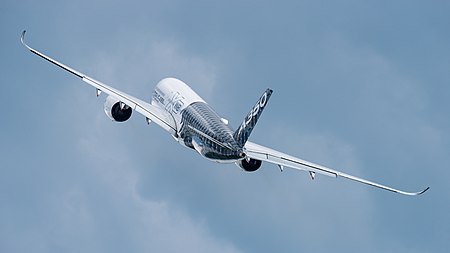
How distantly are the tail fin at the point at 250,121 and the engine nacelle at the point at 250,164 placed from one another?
7.47m

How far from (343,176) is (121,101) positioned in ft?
83.9

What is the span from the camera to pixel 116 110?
4739 inches

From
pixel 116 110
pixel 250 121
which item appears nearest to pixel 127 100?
pixel 116 110

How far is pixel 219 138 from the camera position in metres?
108

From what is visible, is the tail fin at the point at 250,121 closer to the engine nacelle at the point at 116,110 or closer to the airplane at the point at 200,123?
the airplane at the point at 200,123

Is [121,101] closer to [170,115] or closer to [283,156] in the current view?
[170,115]

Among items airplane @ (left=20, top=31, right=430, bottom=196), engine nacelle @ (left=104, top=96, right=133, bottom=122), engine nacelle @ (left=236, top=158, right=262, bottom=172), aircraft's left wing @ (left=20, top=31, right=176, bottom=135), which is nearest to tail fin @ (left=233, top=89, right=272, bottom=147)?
airplane @ (left=20, top=31, right=430, bottom=196)

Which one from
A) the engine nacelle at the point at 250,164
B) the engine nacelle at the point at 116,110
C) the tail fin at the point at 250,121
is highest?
the engine nacelle at the point at 116,110

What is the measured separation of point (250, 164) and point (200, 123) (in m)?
6.84

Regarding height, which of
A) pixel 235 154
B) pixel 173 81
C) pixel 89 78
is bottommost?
pixel 235 154

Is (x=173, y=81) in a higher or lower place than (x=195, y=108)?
higher

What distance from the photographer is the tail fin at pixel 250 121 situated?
103m

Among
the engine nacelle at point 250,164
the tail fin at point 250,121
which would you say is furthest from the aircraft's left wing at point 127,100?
the tail fin at point 250,121

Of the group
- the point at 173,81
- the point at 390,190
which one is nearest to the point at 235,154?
the point at 390,190
